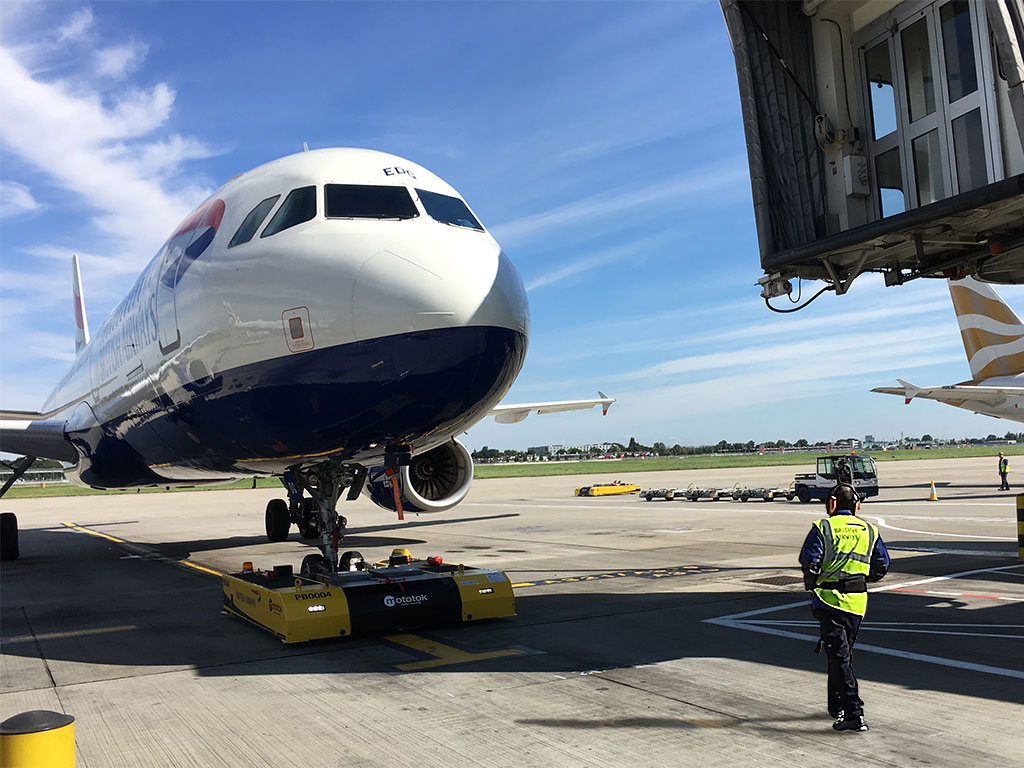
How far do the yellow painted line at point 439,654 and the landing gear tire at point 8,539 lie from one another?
49.3ft

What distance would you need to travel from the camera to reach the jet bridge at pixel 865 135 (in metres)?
8.22

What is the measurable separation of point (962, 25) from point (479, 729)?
7988 mm

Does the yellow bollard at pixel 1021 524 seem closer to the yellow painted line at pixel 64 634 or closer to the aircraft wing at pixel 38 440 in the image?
the yellow painted line at pixel 64 634

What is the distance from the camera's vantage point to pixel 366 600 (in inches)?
331

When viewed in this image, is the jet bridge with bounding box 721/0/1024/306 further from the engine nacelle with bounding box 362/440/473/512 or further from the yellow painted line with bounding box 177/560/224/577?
the yellow painted line with bounding box 177/560/224/577

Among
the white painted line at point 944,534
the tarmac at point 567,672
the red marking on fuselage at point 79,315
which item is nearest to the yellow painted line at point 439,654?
the tarmac at point 567,672

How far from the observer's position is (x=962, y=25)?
27.1 feet

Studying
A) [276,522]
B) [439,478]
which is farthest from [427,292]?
[276,522]

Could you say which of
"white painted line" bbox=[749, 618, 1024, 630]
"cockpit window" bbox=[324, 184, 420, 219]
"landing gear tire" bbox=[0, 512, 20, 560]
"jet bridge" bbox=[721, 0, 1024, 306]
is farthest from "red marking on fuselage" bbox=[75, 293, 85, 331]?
"white painted line" bbox=[749, 618, 1024, 630]

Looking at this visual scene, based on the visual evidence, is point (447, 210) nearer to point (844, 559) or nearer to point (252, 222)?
point (252, 222)

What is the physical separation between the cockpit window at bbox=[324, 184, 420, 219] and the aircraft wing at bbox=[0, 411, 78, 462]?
37.2ft

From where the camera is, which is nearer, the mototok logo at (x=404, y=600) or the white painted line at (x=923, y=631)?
the white painted line at (x=923, y=631)

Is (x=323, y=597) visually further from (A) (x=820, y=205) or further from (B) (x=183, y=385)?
(A) (x=820, y=205)

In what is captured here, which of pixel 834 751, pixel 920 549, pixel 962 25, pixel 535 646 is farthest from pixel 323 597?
Answer: pixel 920 549
